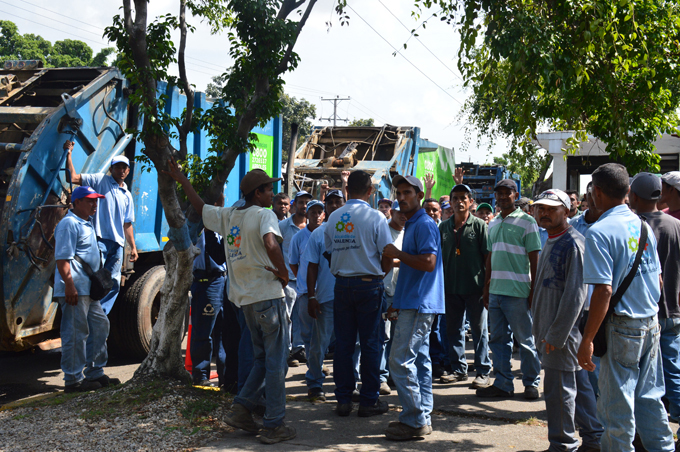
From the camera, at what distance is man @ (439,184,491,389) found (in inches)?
243

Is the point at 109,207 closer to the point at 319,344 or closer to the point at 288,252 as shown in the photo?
the point at 288,252

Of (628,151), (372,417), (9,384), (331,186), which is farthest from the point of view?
(331,186)

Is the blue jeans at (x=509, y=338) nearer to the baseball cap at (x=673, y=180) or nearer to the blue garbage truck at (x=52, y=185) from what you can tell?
the baseball cap at (x=673, y=180)

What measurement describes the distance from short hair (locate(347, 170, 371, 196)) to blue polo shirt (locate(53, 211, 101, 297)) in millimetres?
2606

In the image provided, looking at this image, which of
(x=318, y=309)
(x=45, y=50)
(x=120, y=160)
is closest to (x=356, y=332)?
(x=318, y=309)

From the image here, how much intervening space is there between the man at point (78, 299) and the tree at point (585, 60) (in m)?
3.75

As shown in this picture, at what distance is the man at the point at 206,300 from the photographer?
18.9 ft

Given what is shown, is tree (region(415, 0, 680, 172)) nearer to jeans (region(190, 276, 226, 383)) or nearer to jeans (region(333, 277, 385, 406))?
jeans (region(333, 277, 385, 406))

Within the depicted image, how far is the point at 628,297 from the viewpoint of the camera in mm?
3494

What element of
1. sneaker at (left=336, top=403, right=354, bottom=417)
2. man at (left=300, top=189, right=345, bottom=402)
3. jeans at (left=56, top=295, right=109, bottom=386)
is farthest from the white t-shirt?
jeans at (left=56, top=295, right=109, bottom=386)

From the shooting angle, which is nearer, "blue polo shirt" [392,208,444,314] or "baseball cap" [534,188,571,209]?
"baseball cap" [534,188,571,209]

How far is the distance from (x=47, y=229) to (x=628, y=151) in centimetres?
615

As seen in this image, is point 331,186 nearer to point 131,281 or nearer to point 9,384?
point 131,281

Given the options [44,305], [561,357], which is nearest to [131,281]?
[44,305]
